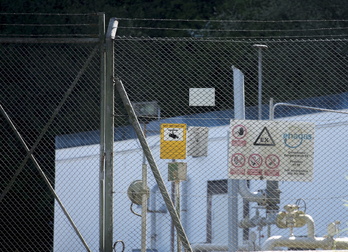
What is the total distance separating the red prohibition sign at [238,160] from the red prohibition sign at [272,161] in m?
0.29

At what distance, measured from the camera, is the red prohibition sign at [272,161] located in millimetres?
8211

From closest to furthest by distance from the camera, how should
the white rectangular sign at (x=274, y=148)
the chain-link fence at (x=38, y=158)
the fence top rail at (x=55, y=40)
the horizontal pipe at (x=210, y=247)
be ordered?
the fence top rail at (x=55, y=40) → the chain-link fence at (x=38, y=158) → the white rectangular sign at (x=274, y=148) → the horizontal pipe at (x=210, y=247)

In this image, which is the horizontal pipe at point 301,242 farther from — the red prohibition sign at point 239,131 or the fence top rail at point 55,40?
the fence top rail at point 55,40

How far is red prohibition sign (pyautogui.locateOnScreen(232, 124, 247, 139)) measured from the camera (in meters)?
8.27

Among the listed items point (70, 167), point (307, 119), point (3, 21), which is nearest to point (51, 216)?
point (70, 167)

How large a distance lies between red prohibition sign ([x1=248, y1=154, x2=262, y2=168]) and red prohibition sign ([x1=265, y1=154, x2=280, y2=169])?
0.09 metres

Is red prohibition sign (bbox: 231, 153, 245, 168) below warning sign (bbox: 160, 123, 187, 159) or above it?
below

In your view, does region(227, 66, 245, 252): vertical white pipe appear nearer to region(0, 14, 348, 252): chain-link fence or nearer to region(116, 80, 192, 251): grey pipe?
region(0, 14, 348, 252): chain-link fence

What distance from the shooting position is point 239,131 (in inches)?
326

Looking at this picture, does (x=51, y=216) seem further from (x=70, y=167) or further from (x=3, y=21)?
(x=3, y=21)

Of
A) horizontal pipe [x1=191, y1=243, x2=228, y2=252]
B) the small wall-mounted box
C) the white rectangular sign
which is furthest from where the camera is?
horizontal pipe [x1=191, y1=243, x2=228, y2=252]

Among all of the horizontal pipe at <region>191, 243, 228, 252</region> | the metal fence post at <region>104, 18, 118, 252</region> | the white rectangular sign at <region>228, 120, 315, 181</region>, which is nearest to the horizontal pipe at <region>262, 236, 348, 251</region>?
the horizontal pipe at <region>191, 243, 228, 252</region>

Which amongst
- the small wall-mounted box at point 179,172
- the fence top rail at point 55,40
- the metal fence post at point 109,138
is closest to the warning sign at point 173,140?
the metal fence post at point 109,138

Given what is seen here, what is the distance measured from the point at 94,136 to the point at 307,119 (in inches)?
256
